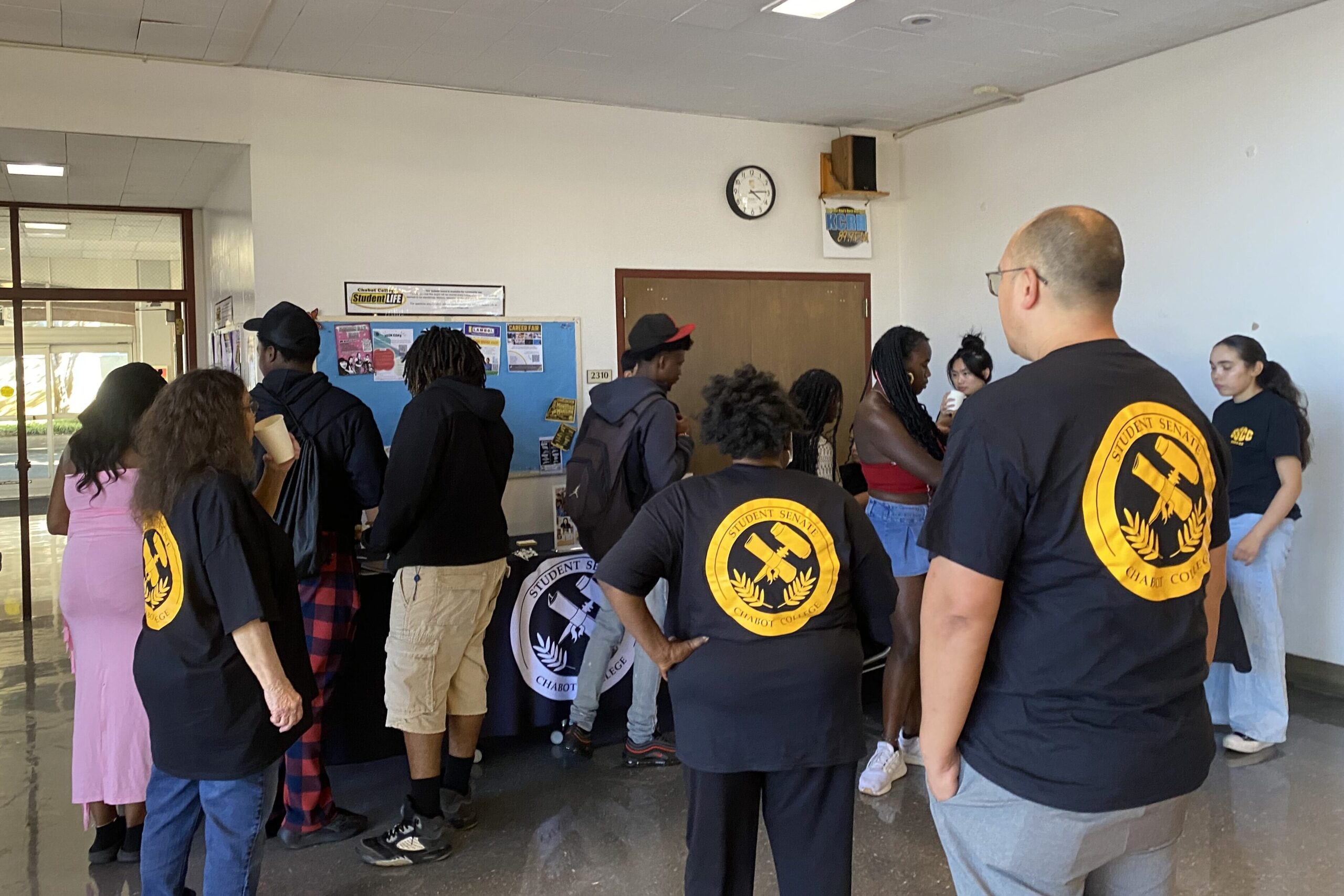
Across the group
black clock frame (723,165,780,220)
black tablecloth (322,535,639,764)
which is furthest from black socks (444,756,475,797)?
black clock frame (723,165,780,220)

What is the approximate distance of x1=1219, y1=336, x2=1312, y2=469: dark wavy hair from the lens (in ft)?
12.7

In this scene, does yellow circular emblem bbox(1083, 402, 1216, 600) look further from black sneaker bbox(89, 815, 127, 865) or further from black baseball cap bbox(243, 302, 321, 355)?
black sneaker bbox(89, 815, 127, 865)

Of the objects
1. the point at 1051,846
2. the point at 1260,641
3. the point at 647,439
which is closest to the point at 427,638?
the point at 647,439

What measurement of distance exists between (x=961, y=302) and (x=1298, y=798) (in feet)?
10.9

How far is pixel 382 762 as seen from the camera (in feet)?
12.9

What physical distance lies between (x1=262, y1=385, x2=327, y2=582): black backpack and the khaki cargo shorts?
27 cm

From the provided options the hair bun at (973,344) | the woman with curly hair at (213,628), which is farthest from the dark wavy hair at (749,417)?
the hair bun at (973,344)

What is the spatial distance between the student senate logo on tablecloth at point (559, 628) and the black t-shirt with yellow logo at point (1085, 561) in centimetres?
255

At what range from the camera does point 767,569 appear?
6.84 feet

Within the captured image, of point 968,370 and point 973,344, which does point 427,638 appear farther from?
point 973,344

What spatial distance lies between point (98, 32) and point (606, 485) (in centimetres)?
285

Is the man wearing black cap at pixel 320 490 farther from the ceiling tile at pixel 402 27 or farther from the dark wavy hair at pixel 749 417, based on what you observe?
the ceiling tile at pixel 402 27

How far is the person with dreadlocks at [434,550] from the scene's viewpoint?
3041 mm

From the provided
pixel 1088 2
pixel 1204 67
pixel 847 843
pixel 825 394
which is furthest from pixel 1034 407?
pixel 1204 67
